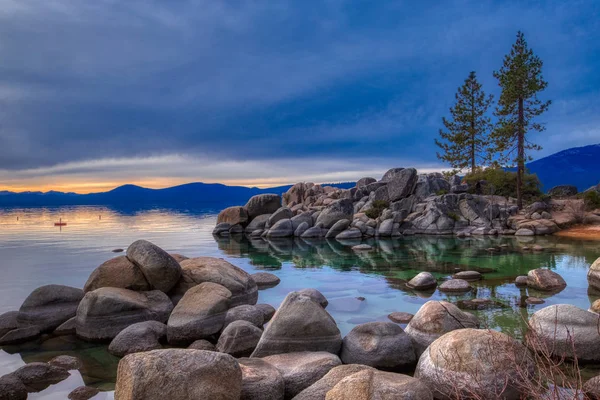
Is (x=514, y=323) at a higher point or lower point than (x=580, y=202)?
lower

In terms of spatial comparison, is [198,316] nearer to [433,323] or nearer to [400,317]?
[400,317]

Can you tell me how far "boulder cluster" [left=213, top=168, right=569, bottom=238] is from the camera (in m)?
41.2

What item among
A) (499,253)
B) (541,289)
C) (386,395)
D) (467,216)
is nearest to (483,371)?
(386,395)

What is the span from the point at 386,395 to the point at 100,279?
11018 millimetres

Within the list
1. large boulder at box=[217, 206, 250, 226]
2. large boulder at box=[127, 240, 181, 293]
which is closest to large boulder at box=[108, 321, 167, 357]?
large boulder at box=[127, 240, 181, 293]

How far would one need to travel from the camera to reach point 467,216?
43781mm

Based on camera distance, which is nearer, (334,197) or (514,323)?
(514,323)

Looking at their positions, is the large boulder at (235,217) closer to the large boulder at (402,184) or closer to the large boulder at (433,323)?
the large boulder at (402,184)

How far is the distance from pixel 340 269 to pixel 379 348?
14.6 meters

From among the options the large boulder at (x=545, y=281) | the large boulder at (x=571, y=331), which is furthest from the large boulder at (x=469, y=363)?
the large boulder at (x=545, y=281)

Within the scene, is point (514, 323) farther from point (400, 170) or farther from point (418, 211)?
point (400, 170)

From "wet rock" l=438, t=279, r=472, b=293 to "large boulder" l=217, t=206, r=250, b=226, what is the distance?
33.4m

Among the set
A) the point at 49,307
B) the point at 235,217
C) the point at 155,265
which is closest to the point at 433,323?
the point at 155,265

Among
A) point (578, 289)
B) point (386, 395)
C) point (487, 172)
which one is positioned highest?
point (487, 172)
